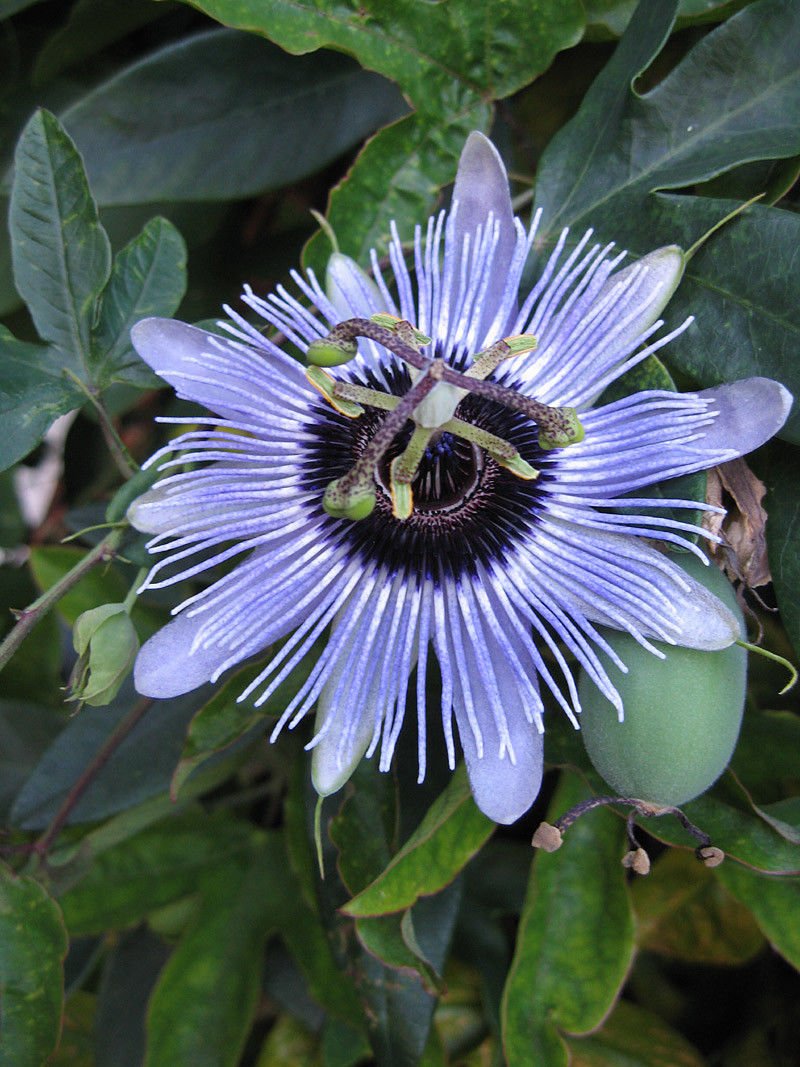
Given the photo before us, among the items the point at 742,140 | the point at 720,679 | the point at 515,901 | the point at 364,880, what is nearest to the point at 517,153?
the point at 742,140

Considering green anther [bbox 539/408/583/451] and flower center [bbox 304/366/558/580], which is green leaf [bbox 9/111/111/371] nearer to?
flower center [bbox 304/366/558/580]

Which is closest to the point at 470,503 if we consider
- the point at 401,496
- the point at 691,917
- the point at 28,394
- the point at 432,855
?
the point at 401,496

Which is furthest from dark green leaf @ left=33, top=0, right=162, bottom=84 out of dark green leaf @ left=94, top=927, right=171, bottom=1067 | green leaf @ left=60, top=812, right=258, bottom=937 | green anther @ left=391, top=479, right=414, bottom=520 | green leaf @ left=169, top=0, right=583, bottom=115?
dark green leaf @ left=94, top=927, right=171, bottom=1067

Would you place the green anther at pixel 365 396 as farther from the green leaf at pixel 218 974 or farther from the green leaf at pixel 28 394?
the green leaf at pixel 218 974

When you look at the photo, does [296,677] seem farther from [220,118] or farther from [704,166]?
[220,118]

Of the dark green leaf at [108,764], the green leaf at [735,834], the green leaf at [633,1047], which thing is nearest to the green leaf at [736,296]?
the green leaf at [735,834]

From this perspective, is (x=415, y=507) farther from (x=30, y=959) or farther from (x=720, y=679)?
(x=30, y=959)
